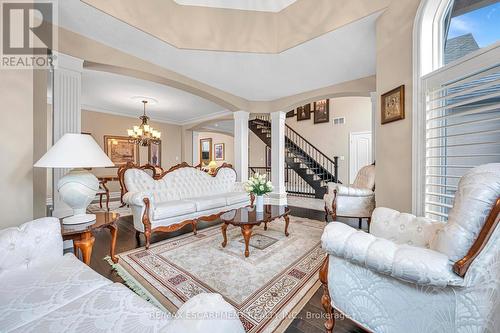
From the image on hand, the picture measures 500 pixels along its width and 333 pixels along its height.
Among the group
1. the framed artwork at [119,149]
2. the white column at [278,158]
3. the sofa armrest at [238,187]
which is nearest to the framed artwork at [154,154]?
the framed artwork at [119,149]

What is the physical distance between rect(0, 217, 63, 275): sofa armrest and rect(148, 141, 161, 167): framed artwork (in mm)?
6501

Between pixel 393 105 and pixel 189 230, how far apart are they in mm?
3319

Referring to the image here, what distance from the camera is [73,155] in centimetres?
165

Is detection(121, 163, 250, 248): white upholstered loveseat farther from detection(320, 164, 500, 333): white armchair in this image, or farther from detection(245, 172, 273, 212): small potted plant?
detection(320, 164, 500, 333): white armchair

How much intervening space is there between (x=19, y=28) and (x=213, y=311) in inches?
105

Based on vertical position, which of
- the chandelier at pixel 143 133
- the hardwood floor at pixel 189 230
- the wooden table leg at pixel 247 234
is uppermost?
the chandelier at pixel 143 133

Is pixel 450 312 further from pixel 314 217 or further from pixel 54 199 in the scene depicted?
pixel 54 199

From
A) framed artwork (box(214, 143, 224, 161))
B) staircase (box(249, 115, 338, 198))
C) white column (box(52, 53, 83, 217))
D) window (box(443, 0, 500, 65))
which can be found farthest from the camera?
framed artwork (box(214, 143, 224, 161))

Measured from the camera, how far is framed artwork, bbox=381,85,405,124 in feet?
6.58

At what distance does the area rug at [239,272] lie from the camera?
1.60 meters

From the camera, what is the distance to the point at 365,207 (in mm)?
3287

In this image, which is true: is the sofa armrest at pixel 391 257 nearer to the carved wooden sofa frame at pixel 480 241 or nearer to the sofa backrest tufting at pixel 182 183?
the carved wooden sofa frame at pixel 480 241

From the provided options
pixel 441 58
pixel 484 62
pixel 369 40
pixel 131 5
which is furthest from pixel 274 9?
pixel 484 62

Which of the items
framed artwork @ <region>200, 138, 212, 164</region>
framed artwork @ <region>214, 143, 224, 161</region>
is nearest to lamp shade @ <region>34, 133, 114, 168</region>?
framed artwork @ <region>214, 143, 224, 161</region>
